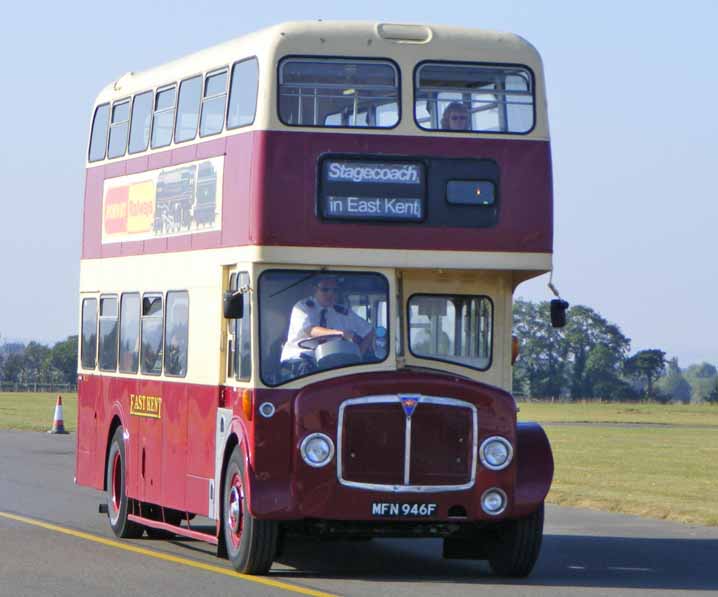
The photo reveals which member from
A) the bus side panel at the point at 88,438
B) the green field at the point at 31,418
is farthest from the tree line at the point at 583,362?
the bus side panel at the point at 88,438

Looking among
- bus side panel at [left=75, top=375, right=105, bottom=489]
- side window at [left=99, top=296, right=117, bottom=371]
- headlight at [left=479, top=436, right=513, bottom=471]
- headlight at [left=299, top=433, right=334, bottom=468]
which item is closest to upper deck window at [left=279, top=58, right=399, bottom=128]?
headlight at [left=299, top=433, right=334, bottom=468]

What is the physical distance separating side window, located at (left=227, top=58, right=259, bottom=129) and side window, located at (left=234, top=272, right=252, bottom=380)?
1.20 m

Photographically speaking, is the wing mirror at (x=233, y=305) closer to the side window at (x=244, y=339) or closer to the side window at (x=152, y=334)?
the side window at (x=244, y=339)

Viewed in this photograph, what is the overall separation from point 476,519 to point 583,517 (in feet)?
22.0

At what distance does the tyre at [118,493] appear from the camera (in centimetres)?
1688

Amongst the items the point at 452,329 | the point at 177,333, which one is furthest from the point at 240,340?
the point at 177,333

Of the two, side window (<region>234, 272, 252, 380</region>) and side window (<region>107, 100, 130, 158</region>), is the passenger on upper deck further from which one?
side window (<region>107, 100, 130, 158</region>)

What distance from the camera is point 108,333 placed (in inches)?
696

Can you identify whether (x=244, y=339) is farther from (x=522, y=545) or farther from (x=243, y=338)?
(x=522, y=545)

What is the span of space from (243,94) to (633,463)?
1807cm

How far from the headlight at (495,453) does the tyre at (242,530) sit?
159 centimetres

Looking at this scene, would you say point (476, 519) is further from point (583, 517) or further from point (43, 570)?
point (583, 517)

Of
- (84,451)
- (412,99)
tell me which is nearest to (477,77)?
(412,99)

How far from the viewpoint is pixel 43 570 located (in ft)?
44.4
